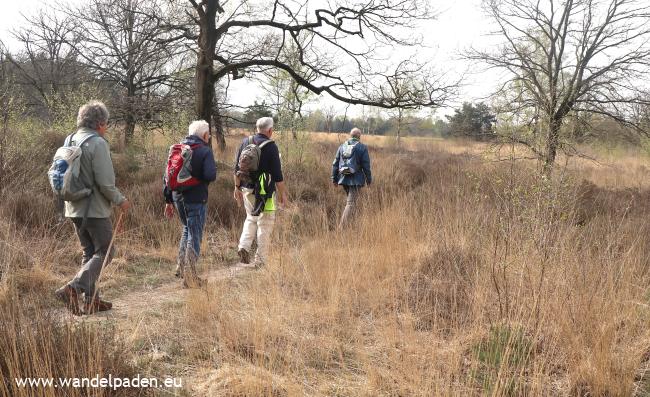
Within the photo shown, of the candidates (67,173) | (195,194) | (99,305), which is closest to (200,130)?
(195,194)

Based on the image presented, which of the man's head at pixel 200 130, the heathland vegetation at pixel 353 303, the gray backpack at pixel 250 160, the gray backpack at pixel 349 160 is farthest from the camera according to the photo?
the gray backpack at pixel 349 160

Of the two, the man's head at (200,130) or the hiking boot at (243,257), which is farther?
the hiking boot at (243,257)

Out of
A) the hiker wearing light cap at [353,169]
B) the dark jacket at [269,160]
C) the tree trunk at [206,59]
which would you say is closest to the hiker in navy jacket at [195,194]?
the dark jacket at [269,160]

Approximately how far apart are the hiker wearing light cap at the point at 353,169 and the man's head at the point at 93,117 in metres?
4.01

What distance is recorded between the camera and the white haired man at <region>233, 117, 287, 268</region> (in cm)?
497

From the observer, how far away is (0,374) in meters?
1.88

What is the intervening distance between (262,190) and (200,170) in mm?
940

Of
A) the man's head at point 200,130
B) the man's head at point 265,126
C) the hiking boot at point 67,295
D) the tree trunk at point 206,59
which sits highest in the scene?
the tree trunk at point 206,59

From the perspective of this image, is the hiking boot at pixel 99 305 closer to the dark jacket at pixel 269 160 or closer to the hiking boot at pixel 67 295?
the hiking boot at pixel 67 295

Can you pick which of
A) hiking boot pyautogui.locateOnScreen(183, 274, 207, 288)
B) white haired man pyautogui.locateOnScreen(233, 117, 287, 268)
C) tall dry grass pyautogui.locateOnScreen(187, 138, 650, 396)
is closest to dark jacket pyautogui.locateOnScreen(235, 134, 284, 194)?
white haired man pyautogui.locateOnScreen(233, 117, 287, 268)

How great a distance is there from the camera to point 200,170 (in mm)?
4227

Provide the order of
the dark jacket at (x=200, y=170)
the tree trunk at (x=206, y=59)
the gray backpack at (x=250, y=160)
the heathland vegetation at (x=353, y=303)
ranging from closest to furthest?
the heathland vegetation at (x=353, y=303), the dark jacket at (x=200, y=170), the gray backpack at (x=250, y=160), the tree trunk at (x=206, y=59)

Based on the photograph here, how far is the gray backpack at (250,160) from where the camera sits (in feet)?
16.0

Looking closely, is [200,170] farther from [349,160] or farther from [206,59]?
[206,59]
